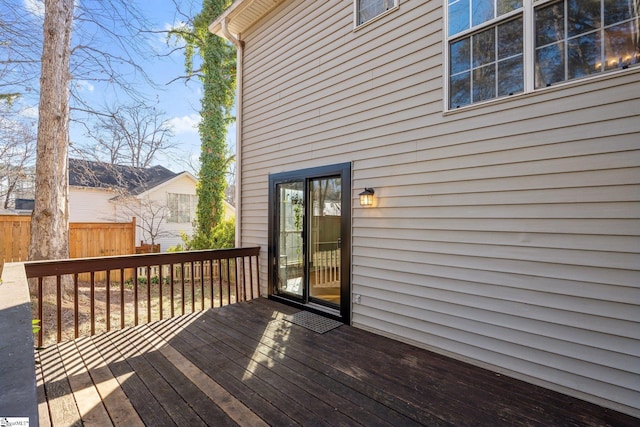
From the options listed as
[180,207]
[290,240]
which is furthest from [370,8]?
[180,207]

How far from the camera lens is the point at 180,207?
44.6 ft

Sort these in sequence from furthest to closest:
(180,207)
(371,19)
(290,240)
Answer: (180,207), (290,240), (371,19)

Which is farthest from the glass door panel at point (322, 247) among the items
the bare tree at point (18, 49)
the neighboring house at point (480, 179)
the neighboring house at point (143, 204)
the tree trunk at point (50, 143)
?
the neighboring house at point (143, 204)

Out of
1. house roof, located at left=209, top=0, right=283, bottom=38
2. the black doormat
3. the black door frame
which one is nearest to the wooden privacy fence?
the black door frame

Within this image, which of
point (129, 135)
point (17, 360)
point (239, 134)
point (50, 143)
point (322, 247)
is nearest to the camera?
point (17, 360)

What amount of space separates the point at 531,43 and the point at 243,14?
4.53 meters

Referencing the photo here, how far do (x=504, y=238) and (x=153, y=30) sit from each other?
777 cm

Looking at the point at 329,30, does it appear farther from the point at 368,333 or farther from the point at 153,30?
the point at 153,30

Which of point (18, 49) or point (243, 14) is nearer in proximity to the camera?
Answer: point (243, 14)

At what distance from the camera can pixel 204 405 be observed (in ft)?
7.00

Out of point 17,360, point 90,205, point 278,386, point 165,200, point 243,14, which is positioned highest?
point 243,14

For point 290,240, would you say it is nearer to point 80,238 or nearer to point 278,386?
point 278,386

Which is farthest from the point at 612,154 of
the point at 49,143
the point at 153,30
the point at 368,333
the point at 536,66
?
the point at 153,30

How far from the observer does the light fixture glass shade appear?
3463mm
